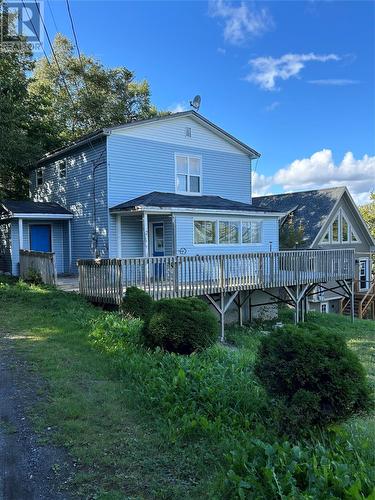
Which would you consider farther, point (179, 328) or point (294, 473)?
point (179, 328)

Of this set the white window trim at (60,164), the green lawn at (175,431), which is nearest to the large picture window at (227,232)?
the white window trim at (60,164)

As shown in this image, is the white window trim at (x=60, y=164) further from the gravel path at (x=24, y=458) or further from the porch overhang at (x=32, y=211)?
the gravel path at (x=24, y=458)

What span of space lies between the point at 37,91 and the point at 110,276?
21000 millimetres

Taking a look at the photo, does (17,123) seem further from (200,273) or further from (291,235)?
(291,235)

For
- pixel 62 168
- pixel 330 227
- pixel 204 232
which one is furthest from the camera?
pixel 330 227

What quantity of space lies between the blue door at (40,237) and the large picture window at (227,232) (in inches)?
275

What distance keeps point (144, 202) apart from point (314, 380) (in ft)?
37.9

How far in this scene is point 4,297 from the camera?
39.8 ft

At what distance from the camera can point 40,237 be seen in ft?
59.8

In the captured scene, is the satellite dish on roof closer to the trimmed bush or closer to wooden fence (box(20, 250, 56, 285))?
wooden fence (box(20, 250, 56, 285))

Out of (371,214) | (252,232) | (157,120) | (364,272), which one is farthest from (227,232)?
(371,214)

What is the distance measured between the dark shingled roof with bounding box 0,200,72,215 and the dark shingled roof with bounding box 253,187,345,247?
10317 mm

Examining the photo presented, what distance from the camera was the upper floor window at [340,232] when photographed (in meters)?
24.5

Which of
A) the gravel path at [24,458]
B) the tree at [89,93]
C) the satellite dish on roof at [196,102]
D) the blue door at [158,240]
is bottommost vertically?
the gravel path at [24,458]
